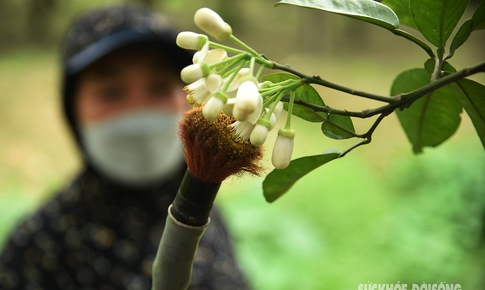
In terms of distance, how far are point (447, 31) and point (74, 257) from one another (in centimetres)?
110

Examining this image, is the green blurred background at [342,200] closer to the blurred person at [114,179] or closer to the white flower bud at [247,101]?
the blurred person at [114,179]

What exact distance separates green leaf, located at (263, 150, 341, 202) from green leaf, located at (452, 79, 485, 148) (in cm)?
10

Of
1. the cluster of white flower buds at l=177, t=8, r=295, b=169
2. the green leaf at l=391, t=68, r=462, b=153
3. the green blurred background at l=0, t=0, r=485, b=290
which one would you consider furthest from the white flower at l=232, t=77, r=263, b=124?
the green blurred background at l=0, t=0, r=485, b=290

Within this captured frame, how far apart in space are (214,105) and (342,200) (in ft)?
7.53

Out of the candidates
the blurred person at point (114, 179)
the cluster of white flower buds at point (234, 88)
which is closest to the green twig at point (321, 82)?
the cluster of white flower buds at point (234, 88)

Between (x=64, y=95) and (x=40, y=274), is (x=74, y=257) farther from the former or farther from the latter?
(x=64, y=95)

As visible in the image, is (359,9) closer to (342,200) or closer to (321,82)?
(321,82)

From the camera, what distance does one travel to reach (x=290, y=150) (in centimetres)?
32

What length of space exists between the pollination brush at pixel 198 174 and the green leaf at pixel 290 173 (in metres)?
0.06

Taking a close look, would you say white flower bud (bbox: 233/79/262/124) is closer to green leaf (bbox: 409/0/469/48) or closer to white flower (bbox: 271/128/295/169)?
white flower (bbox: 271/128/295/169)

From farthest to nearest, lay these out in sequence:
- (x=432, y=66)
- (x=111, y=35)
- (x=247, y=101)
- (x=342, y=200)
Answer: (x=342, y=200)
(x=111, y=35)
(x=432, y=66)
(x=247, y=101)

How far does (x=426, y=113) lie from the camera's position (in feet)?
1.49

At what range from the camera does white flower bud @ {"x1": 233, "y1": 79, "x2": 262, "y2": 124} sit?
0.92ft

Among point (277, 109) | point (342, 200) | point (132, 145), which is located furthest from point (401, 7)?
point (342, 200)
